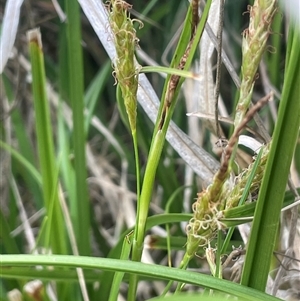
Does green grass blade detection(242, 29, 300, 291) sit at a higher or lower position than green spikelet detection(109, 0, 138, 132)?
lower

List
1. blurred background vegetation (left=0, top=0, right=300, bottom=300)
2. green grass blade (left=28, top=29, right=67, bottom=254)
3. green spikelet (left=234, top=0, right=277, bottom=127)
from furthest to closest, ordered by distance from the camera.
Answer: blurred background vegetation (left=0, top=0, right=300, bottom=300), green grass blade (left=28, top=29, right=67, bottom=254), green spikelet (left=234, top=0, right=277, bottom=127)

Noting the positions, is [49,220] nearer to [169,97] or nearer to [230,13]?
[169,97]

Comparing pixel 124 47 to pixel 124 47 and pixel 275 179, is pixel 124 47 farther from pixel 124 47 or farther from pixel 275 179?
pixel 275 179

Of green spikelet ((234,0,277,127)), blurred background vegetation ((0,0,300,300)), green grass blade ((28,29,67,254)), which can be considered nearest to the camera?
green spikelet ((234,0,277,127))

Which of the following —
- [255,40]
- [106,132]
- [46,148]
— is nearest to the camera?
[255,40]

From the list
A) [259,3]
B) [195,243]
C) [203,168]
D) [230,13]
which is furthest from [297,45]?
[230,13]

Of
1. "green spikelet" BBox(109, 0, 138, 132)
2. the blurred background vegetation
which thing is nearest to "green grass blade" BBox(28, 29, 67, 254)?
the blurred background vegetation

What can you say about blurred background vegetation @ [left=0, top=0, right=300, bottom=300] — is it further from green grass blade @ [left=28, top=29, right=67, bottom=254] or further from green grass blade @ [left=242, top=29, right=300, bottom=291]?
green grass blade @ [left=242, top=29, right=300, bottom=291]

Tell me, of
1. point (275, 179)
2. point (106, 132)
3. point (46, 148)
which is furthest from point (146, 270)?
point (106, 132)

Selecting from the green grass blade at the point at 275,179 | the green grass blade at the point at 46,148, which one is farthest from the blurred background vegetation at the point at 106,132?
the green grass blade at the point at 275,179
